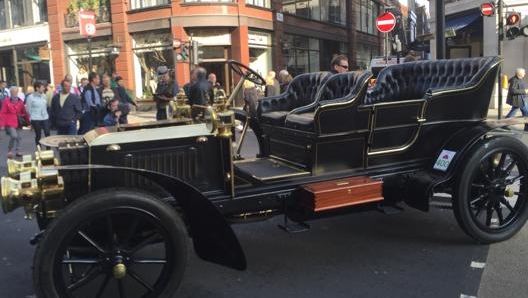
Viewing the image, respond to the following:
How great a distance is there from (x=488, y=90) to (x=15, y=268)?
14.4ft

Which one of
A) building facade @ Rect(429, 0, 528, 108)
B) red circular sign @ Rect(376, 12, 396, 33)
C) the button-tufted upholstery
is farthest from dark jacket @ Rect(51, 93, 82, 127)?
building facade @ Rect(429, 0, 528, 108)

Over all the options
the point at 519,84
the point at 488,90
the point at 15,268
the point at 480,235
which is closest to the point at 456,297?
the point at 480,235

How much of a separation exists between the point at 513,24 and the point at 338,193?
1096 centimetres

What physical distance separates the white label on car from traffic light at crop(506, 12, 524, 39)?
383 inches

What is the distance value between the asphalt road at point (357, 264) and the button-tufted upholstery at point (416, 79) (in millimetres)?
1278

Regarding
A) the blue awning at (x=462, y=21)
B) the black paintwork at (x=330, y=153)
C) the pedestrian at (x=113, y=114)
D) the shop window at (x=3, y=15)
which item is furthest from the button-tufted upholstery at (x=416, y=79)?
the shop window at (x=3, y=15)

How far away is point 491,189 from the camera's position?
4680mm

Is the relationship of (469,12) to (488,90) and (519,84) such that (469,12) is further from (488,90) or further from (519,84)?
(488,90)

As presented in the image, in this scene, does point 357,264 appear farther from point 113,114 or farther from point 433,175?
point 113,114

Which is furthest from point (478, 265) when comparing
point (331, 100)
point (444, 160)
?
point (331, 100)

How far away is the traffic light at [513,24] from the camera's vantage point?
41.9 ft

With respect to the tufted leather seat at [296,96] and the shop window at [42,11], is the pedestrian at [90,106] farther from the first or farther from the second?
the shop window at [42,11]

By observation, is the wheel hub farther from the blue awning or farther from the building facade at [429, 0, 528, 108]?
the blue awning

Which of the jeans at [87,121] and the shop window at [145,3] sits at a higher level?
the shop window at [145,3]
